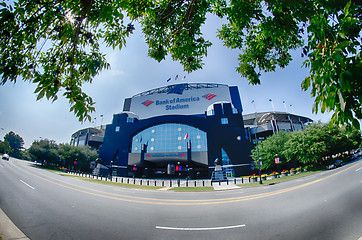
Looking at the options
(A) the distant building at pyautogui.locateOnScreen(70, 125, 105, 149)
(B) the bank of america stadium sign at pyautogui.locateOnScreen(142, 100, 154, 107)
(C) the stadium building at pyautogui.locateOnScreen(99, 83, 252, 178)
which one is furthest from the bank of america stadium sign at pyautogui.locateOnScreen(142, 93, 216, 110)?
(A) the distant building at pyautogui.locateOnScreen(70, 125, 105, 149)

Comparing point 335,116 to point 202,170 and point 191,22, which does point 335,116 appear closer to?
point 191,22

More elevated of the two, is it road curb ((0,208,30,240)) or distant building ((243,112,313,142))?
distant building ((243,112,313,142))

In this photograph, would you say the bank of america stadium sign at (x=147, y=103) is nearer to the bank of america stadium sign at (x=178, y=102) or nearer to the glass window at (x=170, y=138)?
the bank of america stadium sign at (x=178, y=102)

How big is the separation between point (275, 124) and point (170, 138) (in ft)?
129

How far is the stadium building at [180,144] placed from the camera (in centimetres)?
4131

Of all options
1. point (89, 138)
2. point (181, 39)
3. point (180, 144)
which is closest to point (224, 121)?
point (180, 144)

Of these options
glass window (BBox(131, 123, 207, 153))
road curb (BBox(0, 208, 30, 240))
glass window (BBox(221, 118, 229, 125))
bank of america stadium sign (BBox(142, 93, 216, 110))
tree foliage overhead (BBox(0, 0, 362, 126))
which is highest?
bank of america stadium sign (BBox(142, 93, 216, 110))

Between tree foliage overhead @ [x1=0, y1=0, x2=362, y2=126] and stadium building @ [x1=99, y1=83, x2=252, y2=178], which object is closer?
tree foliage overhead @ [x1=0, y1=0, x2=362, y2=126]

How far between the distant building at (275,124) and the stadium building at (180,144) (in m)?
15.1

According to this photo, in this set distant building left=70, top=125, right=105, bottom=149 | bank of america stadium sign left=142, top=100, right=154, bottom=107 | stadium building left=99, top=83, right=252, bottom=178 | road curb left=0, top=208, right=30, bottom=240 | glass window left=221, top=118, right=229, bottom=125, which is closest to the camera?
road curb left=0, top=208, right=30, bottom=240

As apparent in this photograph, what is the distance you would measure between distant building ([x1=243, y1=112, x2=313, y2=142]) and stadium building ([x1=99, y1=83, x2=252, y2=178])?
15057mm

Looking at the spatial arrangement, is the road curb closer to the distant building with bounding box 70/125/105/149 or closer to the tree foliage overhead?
the tree foliage overhead

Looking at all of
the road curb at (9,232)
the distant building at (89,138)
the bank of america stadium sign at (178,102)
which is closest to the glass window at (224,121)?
the bank of america stadium sign at (178,102)

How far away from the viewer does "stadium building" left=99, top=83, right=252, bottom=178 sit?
4131cm
